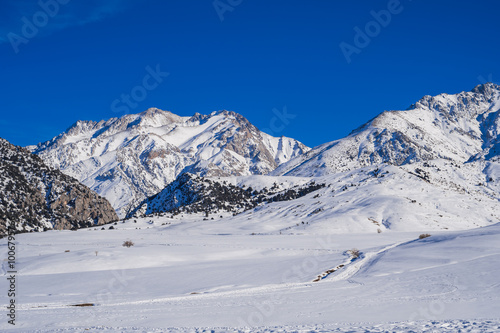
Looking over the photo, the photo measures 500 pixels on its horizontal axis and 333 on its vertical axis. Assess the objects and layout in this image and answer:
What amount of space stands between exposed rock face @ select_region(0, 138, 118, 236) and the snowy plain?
7276 centimetres

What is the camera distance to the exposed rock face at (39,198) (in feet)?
320

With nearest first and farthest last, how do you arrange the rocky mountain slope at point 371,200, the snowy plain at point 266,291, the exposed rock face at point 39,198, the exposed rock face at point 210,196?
1. the snowy plain at point 266,291
2. the rocky mountain slope at point 371,200
3. the exposed rock face at point 39,198
4. the exposed rock face at point 210,196

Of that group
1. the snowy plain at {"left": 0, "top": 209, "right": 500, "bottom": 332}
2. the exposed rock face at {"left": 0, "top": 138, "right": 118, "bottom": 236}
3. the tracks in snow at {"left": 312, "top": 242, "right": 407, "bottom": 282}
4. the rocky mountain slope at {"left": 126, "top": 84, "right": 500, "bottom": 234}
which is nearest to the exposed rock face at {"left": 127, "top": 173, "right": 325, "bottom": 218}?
the rocky mountain slope at {"left": 126, "top": 84, "right": 500, "bottom": 234}

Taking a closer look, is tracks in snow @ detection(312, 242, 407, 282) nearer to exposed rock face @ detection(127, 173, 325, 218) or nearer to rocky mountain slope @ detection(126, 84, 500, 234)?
rocky mountain slope @ detection(126, 84, 500, 234)

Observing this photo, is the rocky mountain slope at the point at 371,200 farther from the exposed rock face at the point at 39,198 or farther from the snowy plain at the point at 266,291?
the snowy plain at the point at 266,291

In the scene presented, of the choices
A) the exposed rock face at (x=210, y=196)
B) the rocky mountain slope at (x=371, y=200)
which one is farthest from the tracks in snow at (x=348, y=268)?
the exposed rock face at (x=210, y=196)

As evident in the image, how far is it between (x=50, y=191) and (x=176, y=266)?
9644 centimetres

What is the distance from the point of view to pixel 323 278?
25094 millimetres

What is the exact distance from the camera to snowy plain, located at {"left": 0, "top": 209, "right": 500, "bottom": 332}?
13773 millimetres

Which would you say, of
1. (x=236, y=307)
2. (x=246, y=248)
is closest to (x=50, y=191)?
(x=246, y=248)

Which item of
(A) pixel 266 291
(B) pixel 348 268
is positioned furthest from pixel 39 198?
(A) pixel 266 291

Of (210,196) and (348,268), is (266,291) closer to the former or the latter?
(348,268)

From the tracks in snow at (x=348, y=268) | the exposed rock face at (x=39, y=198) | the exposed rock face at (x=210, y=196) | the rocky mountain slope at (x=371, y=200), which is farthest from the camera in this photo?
the exposed rock face at (x=210, y=196)

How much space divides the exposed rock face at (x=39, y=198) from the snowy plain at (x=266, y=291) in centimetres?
7276
